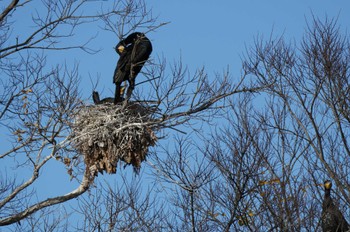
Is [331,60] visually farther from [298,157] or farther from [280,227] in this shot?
[280,227]

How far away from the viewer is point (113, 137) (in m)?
15.8

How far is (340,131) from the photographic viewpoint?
1627 centimetres

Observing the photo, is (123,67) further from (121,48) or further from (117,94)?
(117,94)

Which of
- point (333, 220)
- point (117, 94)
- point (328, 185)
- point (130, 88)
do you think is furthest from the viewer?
point (117, 94)

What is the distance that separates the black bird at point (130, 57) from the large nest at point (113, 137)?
509 millimetres

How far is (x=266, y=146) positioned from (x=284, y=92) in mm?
1174

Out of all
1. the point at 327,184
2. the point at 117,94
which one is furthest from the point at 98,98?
the point at 327,184

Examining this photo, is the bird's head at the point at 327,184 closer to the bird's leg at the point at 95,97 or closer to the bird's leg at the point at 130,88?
the bird's leg at the point at 130,88

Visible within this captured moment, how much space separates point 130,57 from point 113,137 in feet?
5.27

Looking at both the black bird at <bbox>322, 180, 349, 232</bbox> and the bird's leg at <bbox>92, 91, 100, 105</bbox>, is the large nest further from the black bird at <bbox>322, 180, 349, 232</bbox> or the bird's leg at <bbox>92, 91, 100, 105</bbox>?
the black bird at <bbox>322, 180, 349, 232</bbox>

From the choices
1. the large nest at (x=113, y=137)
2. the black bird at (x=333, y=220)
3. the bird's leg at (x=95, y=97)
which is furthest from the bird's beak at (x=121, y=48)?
the black bird at (x=333, y=220)

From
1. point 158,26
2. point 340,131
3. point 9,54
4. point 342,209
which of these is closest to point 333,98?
point 340,131

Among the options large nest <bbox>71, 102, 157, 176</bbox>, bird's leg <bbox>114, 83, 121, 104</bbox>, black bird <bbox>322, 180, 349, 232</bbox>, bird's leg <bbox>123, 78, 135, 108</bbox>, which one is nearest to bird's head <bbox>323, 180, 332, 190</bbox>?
black bird <bbox>322, 180, 349, 232</bbox>

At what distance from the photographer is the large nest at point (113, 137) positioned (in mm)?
15648
